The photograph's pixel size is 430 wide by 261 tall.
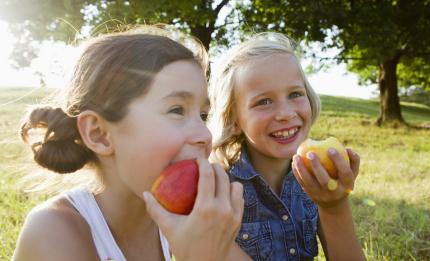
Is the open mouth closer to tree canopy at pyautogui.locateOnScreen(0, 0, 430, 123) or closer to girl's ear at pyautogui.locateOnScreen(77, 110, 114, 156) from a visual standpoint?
girl's ear at pyautogui.locateOnScreen(77, 110, 114, 156)

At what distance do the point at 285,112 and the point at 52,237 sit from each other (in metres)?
1.31

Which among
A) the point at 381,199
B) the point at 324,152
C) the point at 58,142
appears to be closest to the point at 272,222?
the point at 324,152

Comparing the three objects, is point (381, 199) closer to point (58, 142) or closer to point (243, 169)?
point (243, 169)

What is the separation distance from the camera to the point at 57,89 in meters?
2.05

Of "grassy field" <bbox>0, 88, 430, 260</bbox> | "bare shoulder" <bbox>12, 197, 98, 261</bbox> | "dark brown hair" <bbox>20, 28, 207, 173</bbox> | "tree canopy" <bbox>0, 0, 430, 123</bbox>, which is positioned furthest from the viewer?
"tree canopy" <bbox>0, 0, 430, 123</bbox>

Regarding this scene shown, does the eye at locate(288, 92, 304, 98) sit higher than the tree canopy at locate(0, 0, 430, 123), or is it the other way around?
the tree canopy at locate(0, 0, 430, 123)

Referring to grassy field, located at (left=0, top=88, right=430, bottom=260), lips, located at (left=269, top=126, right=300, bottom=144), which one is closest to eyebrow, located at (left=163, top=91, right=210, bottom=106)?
grassy field, located at (left=0, top=88, right=430, bottom=260)

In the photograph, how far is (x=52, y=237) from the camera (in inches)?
63.0

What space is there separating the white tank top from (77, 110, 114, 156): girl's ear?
21 cm

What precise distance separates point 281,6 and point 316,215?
941 centimetres

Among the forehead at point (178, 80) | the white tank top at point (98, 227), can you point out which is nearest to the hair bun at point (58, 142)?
the white tank top at point (98, 227)

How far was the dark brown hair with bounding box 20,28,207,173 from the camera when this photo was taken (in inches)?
67.6

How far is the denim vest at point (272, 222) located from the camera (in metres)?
2.47

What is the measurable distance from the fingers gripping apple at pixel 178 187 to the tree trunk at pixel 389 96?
12.9 meters
